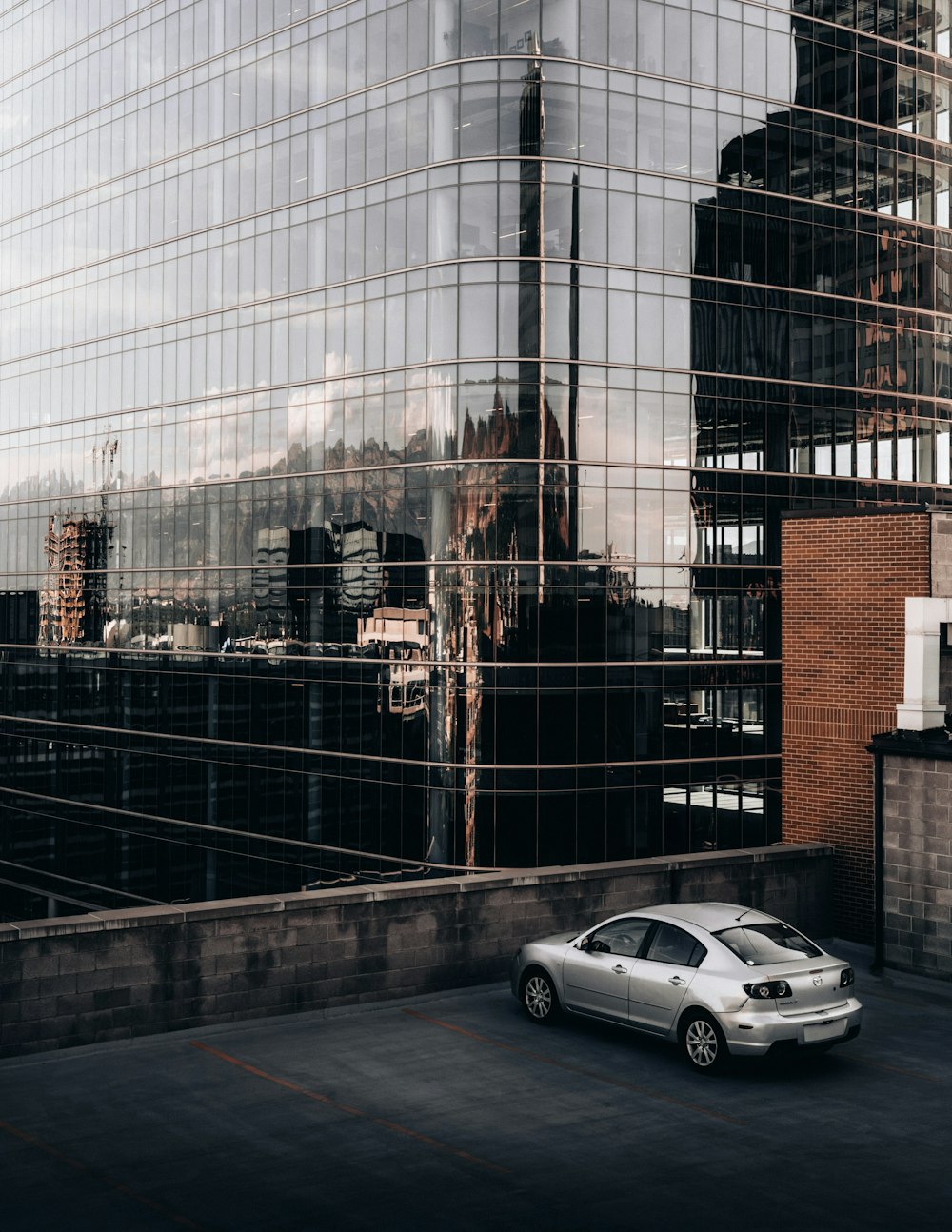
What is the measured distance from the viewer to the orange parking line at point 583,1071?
1326cm

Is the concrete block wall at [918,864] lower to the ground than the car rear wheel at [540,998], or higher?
higher

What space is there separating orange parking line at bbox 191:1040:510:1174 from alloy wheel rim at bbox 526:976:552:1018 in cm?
341

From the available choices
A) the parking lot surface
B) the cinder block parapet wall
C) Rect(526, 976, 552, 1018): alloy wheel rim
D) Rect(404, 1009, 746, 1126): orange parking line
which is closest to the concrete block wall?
the cinder block parapet wall

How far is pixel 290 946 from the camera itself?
1634cm

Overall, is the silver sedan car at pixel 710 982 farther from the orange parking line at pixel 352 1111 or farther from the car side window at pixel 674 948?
the orange parking line at pixel 352 1111

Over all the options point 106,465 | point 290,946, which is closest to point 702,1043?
point 290,946

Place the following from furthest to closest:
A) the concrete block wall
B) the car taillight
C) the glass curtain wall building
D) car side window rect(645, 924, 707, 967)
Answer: the glass curtain wall building, the concrete block wall, car side window rect(645, 924, 707, 967), the car taillight

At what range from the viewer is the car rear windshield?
1438cm

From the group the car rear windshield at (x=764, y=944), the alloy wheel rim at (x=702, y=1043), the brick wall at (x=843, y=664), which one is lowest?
the alloy wheel rim at (x=702, y=1043)

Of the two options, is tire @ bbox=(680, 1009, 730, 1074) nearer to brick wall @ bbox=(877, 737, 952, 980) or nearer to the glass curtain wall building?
brick wall @ bbox=(877, 737, 952, 980)

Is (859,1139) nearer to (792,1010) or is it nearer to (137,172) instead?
(792,1010)

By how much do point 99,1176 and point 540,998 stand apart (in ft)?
20.1

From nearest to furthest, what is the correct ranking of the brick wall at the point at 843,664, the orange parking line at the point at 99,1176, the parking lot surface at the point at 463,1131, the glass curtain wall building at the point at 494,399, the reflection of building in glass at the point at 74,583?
the orange parking line at the point at 99,1176
the parking lot surface at the point at 463,1131
the brick wall at the point at 843,664
the glass curtain wall building at the point at 494,399
the reflection of building in glass at the point at 74,583

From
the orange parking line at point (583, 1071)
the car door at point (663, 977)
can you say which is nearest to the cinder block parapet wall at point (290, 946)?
the orange parking line at point (583, 1071)
